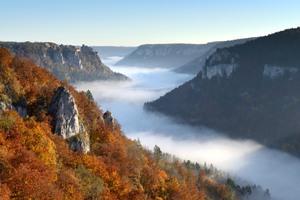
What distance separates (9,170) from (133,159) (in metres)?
37.9

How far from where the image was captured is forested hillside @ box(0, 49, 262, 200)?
49.5m

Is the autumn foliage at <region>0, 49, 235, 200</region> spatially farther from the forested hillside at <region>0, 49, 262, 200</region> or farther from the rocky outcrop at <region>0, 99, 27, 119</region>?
the rocky outcrop at <region>0, 99, 27, 119</region>

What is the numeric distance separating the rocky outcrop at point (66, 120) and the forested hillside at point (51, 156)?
1239 millimetres

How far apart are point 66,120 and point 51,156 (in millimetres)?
13325

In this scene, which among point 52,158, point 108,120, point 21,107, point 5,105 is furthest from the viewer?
point 108,120

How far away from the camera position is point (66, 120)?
238 feet

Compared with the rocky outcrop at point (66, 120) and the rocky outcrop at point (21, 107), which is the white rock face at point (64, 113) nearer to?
the rocky outcrop at point (66, 120)

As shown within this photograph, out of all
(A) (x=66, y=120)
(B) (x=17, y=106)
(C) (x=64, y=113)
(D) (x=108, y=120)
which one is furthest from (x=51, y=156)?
(D) (x=108, y=120)

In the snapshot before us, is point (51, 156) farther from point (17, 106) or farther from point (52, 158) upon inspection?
point (17, 106)

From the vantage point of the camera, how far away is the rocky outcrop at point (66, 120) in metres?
71.9

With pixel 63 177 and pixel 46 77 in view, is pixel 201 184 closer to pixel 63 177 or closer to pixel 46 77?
pixel 46 77

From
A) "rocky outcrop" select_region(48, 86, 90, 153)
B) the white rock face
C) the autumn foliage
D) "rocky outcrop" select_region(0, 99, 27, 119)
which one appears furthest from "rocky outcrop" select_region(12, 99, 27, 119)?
the white rock face

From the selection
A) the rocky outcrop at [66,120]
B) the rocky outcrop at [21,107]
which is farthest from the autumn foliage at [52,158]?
the rocky outcrop at [66,120]

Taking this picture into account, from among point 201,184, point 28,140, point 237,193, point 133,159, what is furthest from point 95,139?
point 237,193
